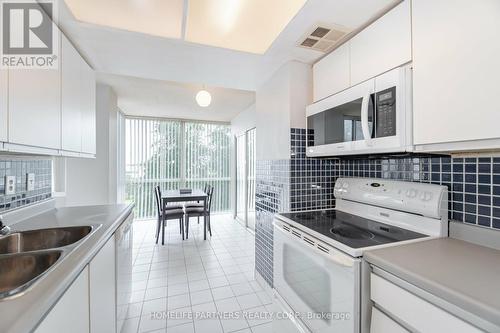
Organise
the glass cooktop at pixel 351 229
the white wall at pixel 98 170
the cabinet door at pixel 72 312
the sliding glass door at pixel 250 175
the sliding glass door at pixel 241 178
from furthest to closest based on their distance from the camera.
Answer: the sliding glass door at pixel 241 178
the sliding glass door at pixel 250 175
the white wall at pixel 98 170
the glass cooktop at pixel 351 229
the cabinet door at pixel 72 312

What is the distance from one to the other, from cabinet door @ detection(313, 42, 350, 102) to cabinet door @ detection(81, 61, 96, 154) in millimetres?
1926

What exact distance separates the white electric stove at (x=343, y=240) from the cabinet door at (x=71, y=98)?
1650 mm

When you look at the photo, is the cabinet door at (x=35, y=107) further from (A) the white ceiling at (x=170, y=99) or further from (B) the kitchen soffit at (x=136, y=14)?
(A) the white ceiling at (x=170, y=99)

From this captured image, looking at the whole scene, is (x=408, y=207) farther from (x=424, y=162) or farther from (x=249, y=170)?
(x=249, y=170)

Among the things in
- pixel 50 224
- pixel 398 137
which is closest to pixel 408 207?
pixel 398 137

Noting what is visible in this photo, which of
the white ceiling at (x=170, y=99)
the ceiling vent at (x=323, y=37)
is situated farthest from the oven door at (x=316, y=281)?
the white ceiling at (x=170, y=99)

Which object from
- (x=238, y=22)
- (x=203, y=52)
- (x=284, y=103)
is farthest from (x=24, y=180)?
A: (x=284, y=103)

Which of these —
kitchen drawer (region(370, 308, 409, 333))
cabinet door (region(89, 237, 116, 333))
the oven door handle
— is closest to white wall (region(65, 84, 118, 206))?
cabinet door (region(89, 237, 116, 333))

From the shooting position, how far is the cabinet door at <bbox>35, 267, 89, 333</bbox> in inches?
27.7

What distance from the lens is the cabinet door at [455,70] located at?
830 millimetres

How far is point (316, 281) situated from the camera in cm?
127

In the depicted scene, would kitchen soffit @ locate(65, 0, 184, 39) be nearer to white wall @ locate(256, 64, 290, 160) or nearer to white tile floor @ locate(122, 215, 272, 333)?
white wall @ locate(256, 64, 290, 160)

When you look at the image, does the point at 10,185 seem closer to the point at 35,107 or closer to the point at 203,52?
the point at 35,107

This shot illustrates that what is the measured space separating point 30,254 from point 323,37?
205 centimetres
